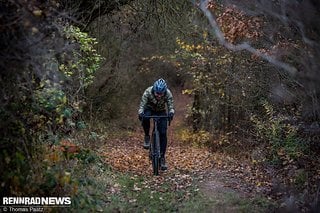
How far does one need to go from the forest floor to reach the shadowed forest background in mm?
310

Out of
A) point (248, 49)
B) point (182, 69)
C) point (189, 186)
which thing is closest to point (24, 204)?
point (248, 49)

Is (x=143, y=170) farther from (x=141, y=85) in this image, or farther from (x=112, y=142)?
(x=141, y=85)

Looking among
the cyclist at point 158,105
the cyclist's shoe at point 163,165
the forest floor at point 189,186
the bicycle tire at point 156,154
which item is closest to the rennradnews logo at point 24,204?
the forest floor at point 189,186

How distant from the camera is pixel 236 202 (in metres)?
7.89

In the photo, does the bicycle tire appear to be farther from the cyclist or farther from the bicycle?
the cyclist

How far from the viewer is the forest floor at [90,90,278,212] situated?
7713mm

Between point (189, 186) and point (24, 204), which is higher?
Result: point (24, 204)

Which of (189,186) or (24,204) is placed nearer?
(24,204)

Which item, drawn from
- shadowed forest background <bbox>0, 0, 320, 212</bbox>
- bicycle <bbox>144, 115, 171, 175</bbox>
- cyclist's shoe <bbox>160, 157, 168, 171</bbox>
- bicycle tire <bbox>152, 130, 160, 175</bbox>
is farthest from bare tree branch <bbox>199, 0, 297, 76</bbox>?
cyclist's shoe <bbox>160, 157, 168, 171</bbox>

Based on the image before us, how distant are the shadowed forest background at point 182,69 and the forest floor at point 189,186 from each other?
1.02 feet

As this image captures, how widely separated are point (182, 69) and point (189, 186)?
31.4 ft

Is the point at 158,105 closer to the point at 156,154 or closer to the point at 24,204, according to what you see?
the point at 156,154

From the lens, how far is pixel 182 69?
1830 centimetres

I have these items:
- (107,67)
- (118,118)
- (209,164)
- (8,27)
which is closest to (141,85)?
(118,118)
